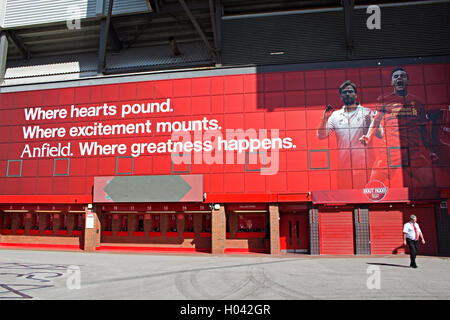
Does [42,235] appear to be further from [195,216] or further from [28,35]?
[28,35]

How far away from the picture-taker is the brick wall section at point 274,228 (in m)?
21.9

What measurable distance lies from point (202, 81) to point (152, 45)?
5826mm

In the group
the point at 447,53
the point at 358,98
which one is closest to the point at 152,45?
the point at 358,98

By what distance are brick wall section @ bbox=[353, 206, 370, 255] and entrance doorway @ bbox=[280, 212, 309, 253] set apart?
2.80m

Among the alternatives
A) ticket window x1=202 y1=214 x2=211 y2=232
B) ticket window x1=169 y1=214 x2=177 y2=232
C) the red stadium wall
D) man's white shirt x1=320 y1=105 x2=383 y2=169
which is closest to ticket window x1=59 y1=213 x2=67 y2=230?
the red stadium wall

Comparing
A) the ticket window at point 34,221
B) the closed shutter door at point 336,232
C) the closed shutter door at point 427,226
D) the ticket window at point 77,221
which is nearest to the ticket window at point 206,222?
the closed shutter door at point 336,232

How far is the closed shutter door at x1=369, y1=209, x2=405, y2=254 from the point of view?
69.3 ft

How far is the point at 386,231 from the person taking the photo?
70.0 feet

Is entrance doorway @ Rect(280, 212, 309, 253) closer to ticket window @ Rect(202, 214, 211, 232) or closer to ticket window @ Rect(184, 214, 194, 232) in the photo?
ticket window @ Rect(202, 214, 211, 232)

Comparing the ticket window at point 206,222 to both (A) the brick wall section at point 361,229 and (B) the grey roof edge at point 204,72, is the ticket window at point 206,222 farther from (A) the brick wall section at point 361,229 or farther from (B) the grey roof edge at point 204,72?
(B) the grey roof edge at point 204,72

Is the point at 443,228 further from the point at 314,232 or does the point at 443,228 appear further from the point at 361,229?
the point at 314,232

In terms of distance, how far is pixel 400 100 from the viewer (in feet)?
72.8

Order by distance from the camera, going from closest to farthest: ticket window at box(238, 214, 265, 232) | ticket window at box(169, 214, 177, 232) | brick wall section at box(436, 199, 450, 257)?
brick wall section at box(436, 199, 450, 257), ticket window at box(238, 214, 265, 232), ticket window at box(169, 214, 177, 232)
